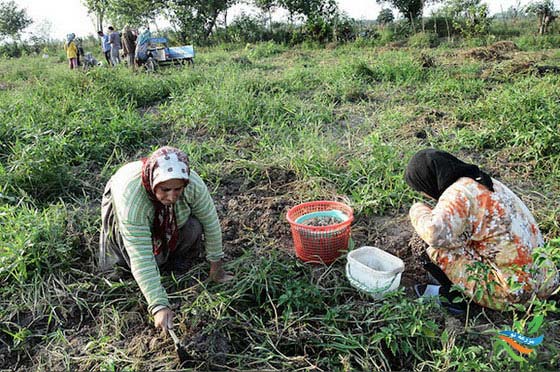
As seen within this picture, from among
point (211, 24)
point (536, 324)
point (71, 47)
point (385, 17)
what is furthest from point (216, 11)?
point (536, 324)

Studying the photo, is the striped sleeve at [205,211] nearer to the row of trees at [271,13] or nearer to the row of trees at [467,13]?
the row of trees at [467,13]

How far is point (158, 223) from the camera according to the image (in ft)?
7.23

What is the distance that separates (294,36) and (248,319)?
13.4 meters

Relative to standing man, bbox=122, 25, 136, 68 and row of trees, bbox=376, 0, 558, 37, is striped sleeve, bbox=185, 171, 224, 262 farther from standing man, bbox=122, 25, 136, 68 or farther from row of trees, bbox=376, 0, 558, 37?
row of trees, bbox=376, 0, 558, 37

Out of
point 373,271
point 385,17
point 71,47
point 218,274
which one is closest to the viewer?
point 373,271

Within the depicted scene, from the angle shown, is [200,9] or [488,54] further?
[200,9]

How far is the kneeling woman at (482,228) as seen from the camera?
1.99 meters

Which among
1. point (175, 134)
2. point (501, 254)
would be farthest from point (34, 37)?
point (501, 254)

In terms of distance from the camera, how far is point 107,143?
426 cm

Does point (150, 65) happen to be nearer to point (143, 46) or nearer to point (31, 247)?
point (143, 46)

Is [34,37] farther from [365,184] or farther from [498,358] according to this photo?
[498,358]

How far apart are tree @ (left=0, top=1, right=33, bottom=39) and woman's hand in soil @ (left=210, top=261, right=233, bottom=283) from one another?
27.9m

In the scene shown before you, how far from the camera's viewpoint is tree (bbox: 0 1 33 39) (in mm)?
24441

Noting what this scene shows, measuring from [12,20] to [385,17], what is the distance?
21.0m
